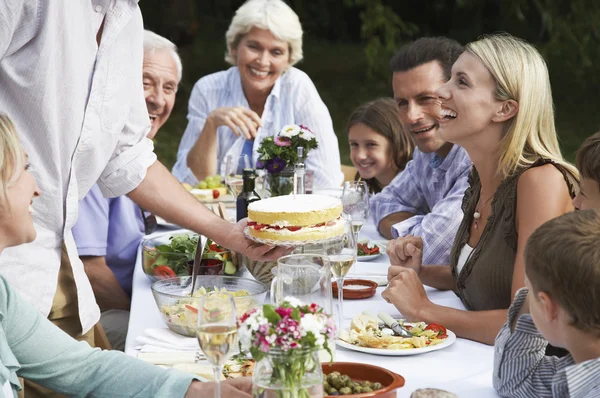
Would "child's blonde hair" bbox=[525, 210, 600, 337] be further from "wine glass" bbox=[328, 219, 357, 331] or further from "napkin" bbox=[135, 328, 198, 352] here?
"napkin" bbox=[135, 328, 198, 352]

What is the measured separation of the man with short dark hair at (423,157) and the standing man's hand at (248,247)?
0.88 m

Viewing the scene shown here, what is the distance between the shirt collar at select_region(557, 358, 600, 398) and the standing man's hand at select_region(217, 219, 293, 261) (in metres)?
1.29

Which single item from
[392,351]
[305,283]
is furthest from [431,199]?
[305,283]

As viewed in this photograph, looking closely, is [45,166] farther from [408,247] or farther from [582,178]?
[582,178]

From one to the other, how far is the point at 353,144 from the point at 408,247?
7.00ft

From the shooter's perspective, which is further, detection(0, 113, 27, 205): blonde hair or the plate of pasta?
the plate of pasta

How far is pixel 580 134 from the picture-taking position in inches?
529

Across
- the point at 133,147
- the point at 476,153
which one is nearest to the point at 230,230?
the point at 133,147

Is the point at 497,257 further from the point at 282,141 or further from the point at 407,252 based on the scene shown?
the point at 282,141

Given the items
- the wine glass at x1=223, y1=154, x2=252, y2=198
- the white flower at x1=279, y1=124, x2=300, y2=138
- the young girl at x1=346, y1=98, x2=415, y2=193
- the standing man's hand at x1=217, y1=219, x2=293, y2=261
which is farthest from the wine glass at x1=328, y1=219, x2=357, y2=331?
the young girl at x1=346, y1=98, x2=415, y2=193

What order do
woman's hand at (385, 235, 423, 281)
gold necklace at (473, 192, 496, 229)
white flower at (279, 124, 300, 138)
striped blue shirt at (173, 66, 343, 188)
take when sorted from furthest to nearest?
striped blue shirt at (173, 66, 343, 188) → white flower at (279, 124, 300, 138) → woman's hand at (385, 235, 423, 281) → gold necklace at (473, 192, 496, 229)

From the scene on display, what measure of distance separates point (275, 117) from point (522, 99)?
10.6ft

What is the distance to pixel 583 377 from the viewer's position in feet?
6.23

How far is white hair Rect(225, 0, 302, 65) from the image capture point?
594 cm
